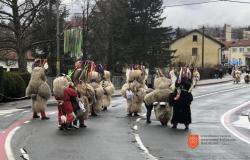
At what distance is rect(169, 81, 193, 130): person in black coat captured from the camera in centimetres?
1580

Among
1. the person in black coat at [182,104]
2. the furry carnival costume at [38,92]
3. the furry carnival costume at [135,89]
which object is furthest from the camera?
the furry carnival costume at [135,89]

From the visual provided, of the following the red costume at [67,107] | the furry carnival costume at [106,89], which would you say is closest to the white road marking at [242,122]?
the furry carnival costume at [106,89]

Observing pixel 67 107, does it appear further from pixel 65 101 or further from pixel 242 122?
pixel 242 122

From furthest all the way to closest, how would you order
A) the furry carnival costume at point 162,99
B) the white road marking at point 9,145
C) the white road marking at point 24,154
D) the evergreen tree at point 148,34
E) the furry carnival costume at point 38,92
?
the evergreen tree at point 148,34 → the furry carnival costume at point 38,92 → the furry carnival costume at point 162,99 → the white road marking at point 9,145 → the white road marking at point 24,154

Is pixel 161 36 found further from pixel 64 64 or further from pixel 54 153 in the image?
pixel 54 153

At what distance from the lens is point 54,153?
11.2m

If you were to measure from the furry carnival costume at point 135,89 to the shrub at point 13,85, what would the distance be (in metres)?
9.18

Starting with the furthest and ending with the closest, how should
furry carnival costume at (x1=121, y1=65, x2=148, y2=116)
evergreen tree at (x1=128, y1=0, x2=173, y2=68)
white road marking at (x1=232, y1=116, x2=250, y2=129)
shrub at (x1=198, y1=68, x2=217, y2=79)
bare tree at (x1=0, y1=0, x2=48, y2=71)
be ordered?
shrub at (x1=198, y1=68, x2=217, y2=79) → evergreen tree at (x1=128, y1=0, x2=173, y2=68) → bare tree at (x1=0, y1=0, x2=48, y2=71) → furry carnival costume at (x1=121, y1=65, x2=148, y2=116) → white road marking at (x1=232, y1=116, x2=250, y2=129)

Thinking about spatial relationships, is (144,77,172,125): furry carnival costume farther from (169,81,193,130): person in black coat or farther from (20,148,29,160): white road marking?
(20,148,29,160): white road marking

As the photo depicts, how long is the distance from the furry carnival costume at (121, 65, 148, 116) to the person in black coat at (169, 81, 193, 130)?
3.46m

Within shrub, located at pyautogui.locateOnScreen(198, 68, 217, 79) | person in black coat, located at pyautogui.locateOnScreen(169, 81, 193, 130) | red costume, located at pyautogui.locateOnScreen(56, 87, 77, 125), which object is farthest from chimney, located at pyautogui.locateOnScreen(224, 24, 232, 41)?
red costume, located at pyautogui.locateOnScreen(56, 87, 77, 125)

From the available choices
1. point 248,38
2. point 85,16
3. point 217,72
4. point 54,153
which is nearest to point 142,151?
point 54,153

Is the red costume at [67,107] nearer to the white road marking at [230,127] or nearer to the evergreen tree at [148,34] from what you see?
the white road marking at [230,127]

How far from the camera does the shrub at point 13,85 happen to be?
27281 millimetres
